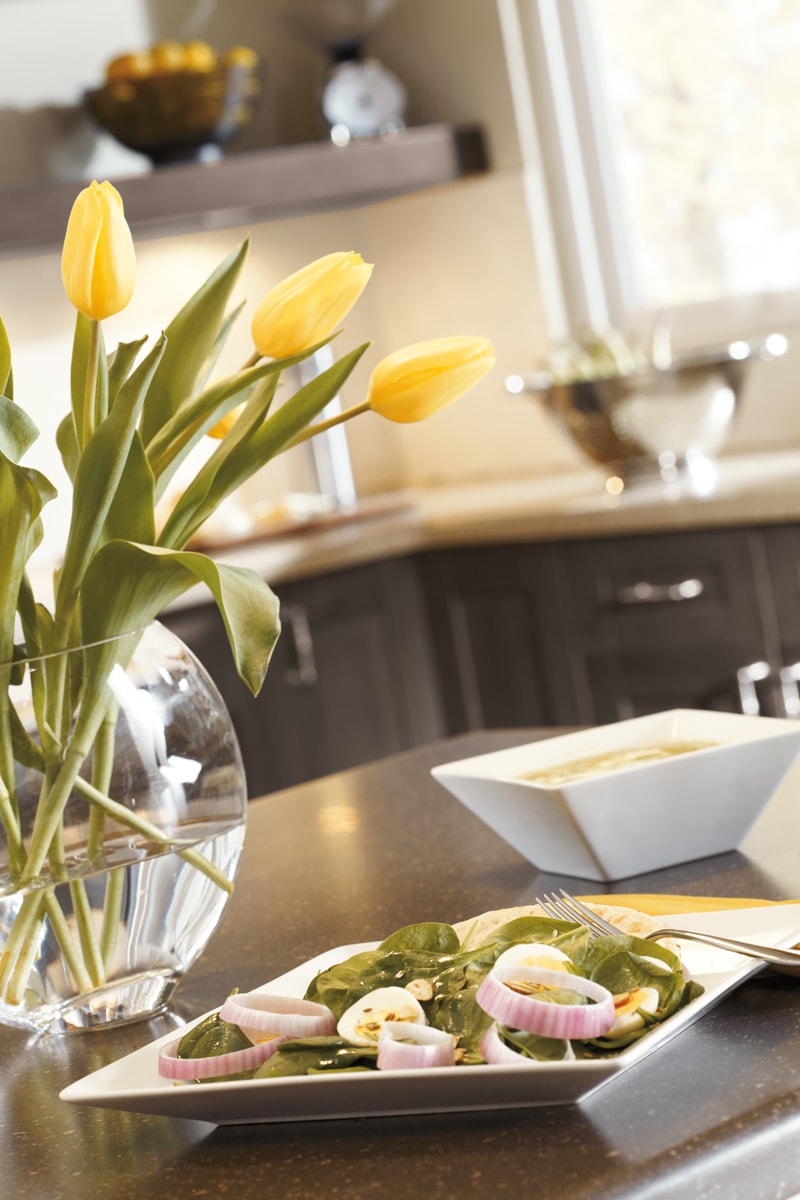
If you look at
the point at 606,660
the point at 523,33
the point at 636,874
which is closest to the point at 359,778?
the point at 636,874

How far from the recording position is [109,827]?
0.77 meters

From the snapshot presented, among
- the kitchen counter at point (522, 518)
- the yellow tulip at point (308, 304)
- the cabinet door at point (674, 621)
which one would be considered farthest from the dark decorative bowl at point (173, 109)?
the yellow tulip at point (308, 304)

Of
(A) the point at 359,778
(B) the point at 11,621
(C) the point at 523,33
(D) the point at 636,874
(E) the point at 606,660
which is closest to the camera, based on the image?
(B) the point at 11,621

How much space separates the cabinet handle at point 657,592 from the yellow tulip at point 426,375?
5.94ft

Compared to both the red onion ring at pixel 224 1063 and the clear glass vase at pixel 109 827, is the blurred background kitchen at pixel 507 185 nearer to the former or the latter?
the clear glass vase at pixel 109 827

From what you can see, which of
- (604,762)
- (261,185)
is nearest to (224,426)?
(604,762)

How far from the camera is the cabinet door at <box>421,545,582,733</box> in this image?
2.78m

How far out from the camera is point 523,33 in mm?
3299

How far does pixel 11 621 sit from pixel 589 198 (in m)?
2.74

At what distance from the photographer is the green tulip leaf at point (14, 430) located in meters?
0.71

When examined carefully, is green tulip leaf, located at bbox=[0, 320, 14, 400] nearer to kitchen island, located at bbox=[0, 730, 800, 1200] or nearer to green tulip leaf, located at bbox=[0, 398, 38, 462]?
green tulip leaf, located at bbox=[0, 398, 38, 462]

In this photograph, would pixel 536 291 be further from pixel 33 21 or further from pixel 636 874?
pixel 636 874

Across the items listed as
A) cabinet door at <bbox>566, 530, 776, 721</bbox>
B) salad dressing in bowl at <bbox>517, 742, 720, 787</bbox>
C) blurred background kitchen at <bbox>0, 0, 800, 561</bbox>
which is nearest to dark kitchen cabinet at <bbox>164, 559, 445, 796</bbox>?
cabinet door at <bbox>566, 530, 776, 721</bbox>

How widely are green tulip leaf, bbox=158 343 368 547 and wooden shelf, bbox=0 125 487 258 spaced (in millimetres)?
2054
